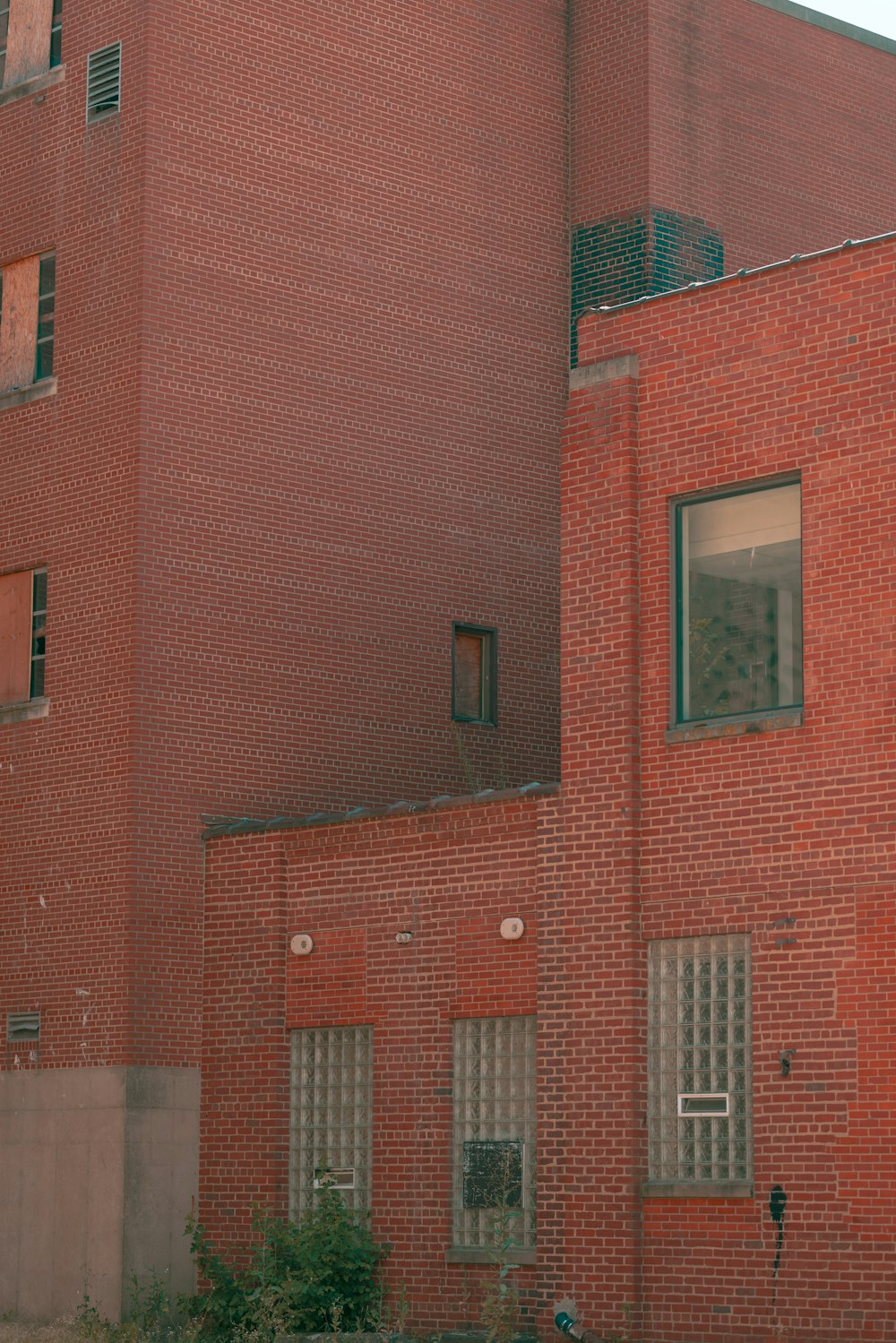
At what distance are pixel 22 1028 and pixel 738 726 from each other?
9.57 meters

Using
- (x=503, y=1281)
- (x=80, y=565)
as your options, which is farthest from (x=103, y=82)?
(x=503, y=1281)

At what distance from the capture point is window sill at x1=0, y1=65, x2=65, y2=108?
2484cm

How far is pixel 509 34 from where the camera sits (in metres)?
27.7

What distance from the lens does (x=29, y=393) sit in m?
24.4

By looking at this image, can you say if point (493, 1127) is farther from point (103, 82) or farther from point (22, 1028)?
point (103, 82)

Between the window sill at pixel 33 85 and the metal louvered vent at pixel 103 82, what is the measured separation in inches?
25.7

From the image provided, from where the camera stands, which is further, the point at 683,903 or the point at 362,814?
the point at 362,814

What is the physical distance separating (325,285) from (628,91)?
5.58 metres

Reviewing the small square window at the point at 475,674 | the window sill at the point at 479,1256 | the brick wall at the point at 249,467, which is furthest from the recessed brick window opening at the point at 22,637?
the window sill at the point at 479,1256

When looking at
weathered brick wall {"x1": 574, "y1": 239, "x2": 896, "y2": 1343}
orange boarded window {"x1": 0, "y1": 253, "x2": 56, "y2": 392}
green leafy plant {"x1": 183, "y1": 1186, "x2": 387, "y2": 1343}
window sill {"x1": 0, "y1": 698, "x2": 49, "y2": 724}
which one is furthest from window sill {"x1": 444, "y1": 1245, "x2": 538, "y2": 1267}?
orange boarded window {"x1": 0, "y1": 253, "x2": 56, "y2": 392}

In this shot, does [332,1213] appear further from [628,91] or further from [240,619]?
[628,91]

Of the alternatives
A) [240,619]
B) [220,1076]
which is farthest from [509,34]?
[220,1076]

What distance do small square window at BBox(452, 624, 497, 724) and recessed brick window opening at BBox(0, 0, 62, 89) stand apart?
8527mm

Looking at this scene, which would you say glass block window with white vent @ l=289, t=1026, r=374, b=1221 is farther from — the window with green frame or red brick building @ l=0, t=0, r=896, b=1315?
the window with green frame
